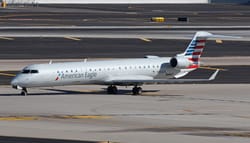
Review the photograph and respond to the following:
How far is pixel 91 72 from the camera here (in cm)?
6438

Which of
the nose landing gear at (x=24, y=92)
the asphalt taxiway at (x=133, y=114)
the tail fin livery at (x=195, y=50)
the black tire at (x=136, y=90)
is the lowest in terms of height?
the asphalt taxiway at (x=133, y=114)

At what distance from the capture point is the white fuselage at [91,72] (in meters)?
62.4

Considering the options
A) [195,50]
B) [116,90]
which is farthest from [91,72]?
[195,50]

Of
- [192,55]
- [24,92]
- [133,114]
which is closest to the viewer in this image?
[133,114]

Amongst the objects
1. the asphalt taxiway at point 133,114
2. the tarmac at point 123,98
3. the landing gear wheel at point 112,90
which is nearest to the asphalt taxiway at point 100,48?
the tarmac at point 123,98

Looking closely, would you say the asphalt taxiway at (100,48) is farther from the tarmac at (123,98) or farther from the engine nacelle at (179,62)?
the engine nacelle at (179,62)

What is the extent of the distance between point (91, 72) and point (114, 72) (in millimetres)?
2034

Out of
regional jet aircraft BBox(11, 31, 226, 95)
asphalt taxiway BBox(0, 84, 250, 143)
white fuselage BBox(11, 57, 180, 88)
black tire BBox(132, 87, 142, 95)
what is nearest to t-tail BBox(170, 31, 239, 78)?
regional jet aircraft BBox(11, 31, 226, 95)

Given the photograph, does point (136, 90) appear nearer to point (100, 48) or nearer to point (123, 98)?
point (123, 98)

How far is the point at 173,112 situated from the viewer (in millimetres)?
55188

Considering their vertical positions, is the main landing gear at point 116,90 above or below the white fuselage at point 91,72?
below

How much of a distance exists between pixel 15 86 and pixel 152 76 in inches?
412

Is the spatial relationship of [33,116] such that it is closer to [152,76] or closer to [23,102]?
[23,102]

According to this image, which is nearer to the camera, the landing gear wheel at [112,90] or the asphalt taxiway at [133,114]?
the asphalt taxiway at [133,114]
